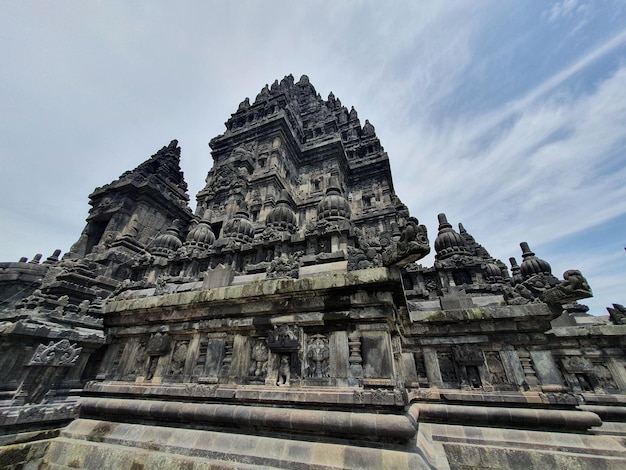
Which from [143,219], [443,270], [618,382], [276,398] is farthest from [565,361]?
[143,219]

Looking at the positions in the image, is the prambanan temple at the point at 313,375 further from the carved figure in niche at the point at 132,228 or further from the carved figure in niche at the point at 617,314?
the carved figure in niche at the point at 132,228

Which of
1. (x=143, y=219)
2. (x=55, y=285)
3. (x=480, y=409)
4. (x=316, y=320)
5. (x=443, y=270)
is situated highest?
(x=143, y=219)

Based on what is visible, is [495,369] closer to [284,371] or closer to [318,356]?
[318,356]

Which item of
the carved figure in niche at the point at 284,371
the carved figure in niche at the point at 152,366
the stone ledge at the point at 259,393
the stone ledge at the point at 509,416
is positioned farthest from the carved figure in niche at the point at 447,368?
the carved figure in niche at the point at 152,366

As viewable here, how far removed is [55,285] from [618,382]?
18.0 meters

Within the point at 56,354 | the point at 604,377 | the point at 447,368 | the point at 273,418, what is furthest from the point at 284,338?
the point at 604,377

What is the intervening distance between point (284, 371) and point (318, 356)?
1.94 feet

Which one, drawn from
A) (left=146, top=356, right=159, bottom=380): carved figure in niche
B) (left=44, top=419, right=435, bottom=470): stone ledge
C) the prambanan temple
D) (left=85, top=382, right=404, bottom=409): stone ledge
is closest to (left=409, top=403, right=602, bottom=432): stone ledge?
the prambanan temple

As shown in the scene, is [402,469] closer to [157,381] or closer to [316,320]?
[316,320]

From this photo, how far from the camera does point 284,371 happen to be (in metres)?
4.26

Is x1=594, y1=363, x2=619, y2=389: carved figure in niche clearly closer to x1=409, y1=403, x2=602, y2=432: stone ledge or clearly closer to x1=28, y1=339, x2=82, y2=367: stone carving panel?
x1=409, y1=403, x2=602, y2=432: stone ledge

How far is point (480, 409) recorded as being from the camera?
5996 mm

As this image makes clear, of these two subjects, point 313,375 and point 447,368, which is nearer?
point 313,375

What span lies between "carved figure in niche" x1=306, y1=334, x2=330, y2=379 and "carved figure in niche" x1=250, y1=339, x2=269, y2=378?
755 millimetres
